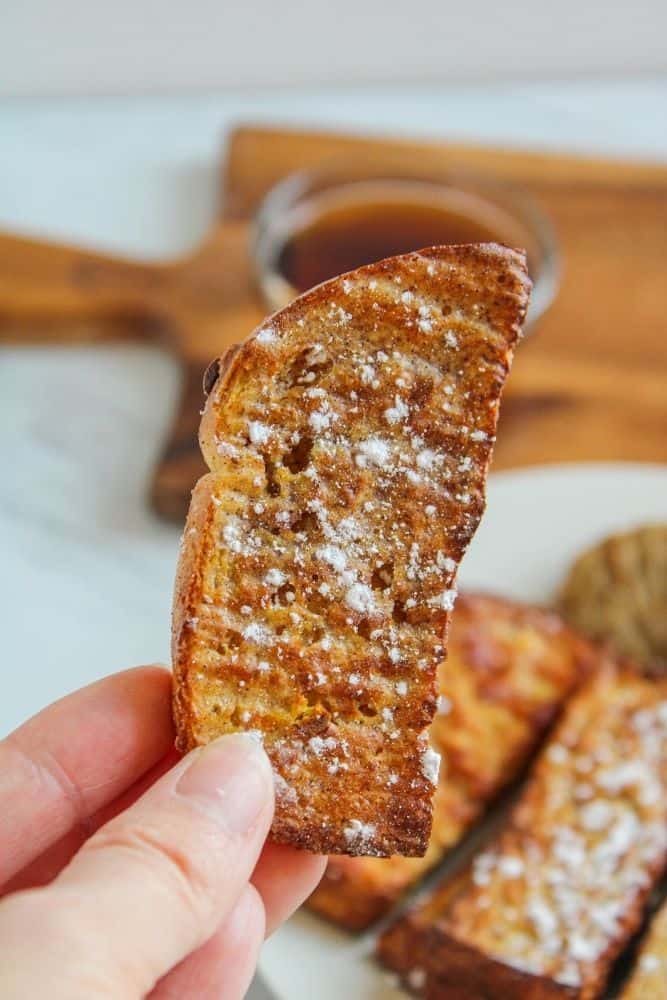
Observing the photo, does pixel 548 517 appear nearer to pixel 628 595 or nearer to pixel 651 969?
pixel 628 595

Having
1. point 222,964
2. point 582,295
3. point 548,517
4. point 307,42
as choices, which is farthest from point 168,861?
point 307,42

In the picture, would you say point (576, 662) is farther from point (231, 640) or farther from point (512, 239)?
point (231, 640)

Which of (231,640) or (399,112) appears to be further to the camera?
(399,112)

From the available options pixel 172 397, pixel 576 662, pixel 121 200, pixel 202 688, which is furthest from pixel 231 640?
pixel 121 200

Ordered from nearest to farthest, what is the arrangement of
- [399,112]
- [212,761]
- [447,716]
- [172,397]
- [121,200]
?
[212,761]
[447,716]
[172,397]
[121,200]
[399,112]

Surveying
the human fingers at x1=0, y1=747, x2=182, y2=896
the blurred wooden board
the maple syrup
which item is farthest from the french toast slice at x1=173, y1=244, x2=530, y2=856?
the maple syrup

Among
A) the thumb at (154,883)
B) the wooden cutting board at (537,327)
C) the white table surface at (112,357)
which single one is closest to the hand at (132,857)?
the thumb at (154,883)
